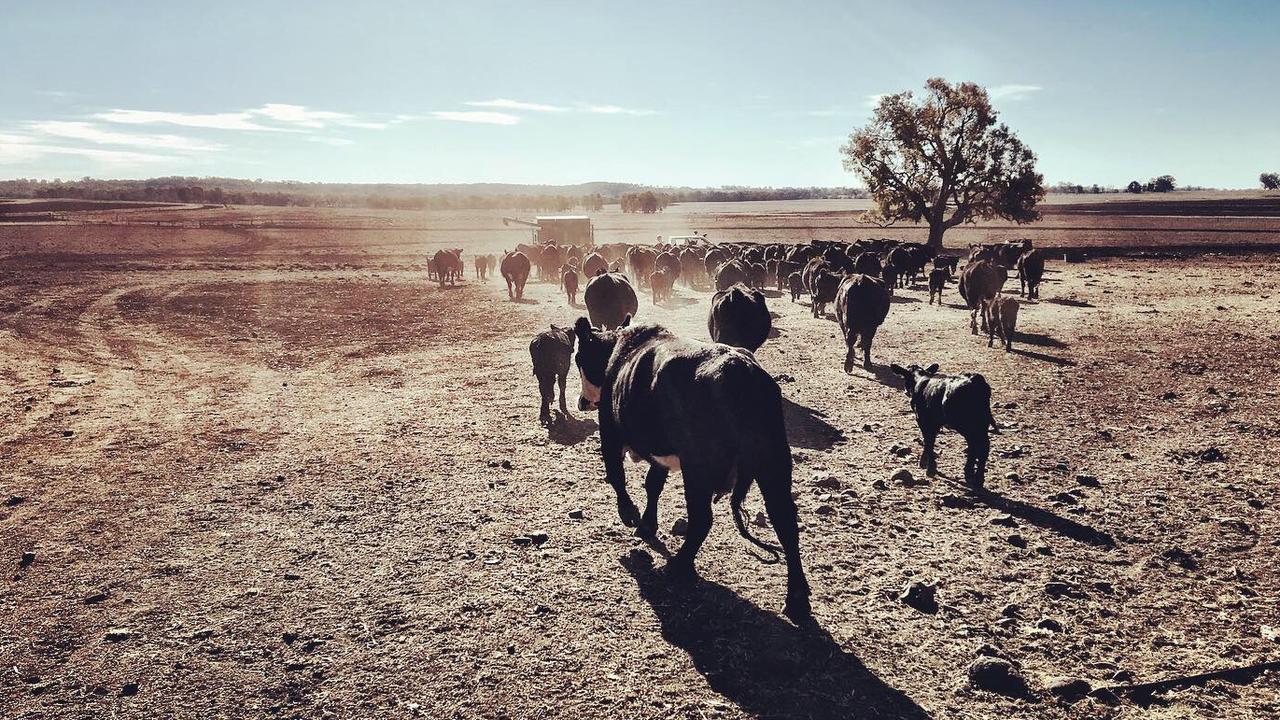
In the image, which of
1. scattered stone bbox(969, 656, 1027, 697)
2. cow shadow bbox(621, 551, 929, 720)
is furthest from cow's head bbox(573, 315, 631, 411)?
scattered stone bbox(969, 656, 1027, 697)

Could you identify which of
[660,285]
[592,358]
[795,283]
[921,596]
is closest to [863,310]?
[592,358]

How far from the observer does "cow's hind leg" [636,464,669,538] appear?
250 inches

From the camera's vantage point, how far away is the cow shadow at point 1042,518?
6.22 meters

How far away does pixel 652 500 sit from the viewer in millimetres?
6383

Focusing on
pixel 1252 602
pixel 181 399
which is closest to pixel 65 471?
pixel 181 399

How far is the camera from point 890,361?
1405cm

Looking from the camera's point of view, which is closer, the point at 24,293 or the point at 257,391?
the point at 257,391

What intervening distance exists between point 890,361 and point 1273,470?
684cm

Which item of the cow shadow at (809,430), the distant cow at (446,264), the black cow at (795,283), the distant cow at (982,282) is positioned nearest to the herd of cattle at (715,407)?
the cow shadow at (809,430)

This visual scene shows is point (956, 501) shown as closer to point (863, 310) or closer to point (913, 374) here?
point (913, 374)

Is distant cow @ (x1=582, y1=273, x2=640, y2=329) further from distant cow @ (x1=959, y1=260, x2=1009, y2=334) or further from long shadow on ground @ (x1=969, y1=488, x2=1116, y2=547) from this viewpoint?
long shadow on ground @ (x1=969, y1=488, x2=1116, y2=547)

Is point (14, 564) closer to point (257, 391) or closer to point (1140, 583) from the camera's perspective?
point (257, 391)

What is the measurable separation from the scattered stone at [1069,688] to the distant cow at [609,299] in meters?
11.9

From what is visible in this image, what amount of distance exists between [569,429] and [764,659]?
5.79 meters
